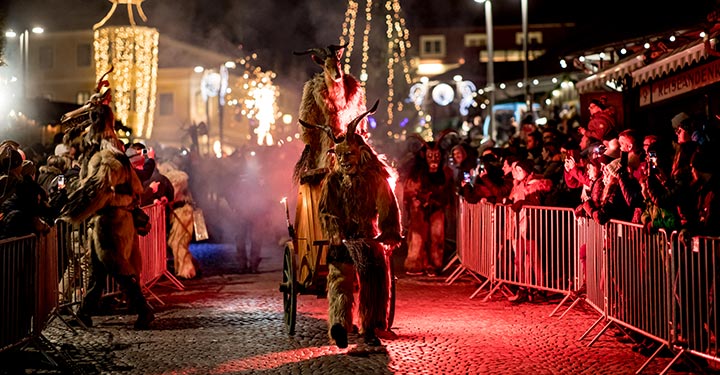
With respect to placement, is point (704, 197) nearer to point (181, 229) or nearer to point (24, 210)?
point (24, 210)

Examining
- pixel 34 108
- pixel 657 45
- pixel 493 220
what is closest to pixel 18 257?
pixel 493 220

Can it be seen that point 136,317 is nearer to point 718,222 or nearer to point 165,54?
point 718,222

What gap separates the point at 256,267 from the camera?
1549 centimetres

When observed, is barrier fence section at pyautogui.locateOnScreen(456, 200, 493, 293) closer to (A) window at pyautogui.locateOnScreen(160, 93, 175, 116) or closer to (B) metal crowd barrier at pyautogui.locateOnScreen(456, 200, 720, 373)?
(B) metal crowd barrier at pyautogui.locateOnScreen(456, 200, 720, 373)

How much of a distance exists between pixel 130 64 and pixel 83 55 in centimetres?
3115

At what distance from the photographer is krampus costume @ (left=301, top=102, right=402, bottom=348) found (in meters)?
8.50

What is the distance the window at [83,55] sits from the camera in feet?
203

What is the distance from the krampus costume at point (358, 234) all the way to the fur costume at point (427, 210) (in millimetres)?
6336

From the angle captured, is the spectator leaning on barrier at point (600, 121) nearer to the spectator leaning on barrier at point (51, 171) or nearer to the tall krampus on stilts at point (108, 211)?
the tall krampus on stilts at point (108, 211)

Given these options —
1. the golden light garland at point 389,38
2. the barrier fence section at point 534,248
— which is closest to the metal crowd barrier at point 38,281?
the barrier fence section at point 534,248

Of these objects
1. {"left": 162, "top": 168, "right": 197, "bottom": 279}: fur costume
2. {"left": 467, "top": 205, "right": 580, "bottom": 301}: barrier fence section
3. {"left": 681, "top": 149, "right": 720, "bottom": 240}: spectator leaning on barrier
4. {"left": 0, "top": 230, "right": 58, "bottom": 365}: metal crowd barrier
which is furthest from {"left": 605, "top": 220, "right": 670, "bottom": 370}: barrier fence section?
{"left": 162, "top": 168, "right": 197, "bottom": 279}: fur costume

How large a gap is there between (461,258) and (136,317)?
538 centimetres

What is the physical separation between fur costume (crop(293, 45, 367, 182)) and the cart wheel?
1198mm

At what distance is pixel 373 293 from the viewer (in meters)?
8.53
